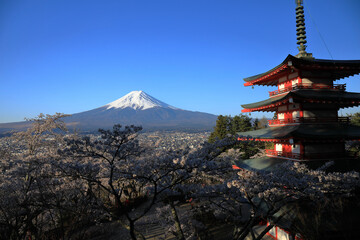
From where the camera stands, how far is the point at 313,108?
32.5ft

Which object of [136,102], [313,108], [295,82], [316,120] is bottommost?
[316,120]

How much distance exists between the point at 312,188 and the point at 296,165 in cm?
122

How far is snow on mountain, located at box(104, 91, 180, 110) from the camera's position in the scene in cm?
15562

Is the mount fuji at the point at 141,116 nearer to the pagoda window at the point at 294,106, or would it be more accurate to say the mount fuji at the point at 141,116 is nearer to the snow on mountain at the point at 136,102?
the snow on mountain at the point at 136,102

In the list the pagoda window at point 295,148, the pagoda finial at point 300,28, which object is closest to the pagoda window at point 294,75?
the pagoda finial at point 300,28

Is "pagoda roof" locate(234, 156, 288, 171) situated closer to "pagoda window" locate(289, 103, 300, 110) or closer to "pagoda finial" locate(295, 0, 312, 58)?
A: "pagoda window" locate(289, 103, 300, 110)

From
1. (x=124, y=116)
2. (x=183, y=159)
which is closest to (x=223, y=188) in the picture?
(x=183, y=159)

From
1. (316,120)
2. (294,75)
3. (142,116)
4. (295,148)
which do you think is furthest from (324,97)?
(142,116)

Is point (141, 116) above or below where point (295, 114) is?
above

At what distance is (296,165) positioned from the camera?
679cm

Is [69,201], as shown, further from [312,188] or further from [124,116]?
[124,116]

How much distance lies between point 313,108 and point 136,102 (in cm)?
15935

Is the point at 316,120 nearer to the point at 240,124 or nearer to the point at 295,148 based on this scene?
the point at 295,148

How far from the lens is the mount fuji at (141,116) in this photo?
122m
